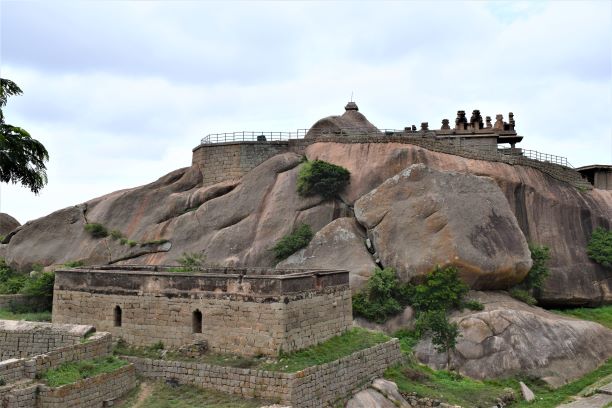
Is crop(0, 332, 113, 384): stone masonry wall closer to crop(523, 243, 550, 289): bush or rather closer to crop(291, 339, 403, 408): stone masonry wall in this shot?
crop(291, 339, 403, 408): stone masonry wall

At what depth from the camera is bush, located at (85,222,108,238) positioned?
38.3 m

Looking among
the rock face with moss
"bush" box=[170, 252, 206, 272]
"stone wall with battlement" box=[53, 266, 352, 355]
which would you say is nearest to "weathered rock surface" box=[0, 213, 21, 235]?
the rock face with moss

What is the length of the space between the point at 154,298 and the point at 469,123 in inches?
1341

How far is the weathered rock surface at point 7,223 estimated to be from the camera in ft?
155

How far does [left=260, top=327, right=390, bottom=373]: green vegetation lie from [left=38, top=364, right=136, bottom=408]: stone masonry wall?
416cm

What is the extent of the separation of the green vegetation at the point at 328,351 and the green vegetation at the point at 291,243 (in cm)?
1140

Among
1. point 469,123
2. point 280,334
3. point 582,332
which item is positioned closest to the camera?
point 280,334

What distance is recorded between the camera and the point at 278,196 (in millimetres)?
35875

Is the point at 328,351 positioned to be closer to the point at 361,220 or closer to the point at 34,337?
the point at 34,337

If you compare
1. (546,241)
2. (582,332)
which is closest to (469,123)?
(546,241)

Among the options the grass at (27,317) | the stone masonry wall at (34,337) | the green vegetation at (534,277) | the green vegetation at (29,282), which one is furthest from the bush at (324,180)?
the stone masonry wall at (34,337)

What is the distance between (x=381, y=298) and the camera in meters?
28.9

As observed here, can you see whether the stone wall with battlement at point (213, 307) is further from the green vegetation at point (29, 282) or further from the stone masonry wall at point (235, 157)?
the stone masonry wall at point (235, 157)

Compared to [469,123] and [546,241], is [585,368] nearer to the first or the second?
[546,241]
